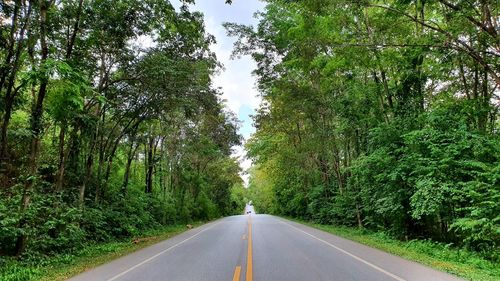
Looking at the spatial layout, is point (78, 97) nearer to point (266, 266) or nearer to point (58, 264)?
point (58, 264)

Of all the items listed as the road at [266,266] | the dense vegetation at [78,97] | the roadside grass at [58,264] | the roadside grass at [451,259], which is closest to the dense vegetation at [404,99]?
the roadside grass at [451,259]

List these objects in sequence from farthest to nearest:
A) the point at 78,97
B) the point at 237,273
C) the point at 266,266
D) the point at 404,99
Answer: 1. the point at 404,99
2. the point at 78,97
3. the point at 266,266
4. the point at 237,273

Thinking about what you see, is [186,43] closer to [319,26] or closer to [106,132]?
[319,26]

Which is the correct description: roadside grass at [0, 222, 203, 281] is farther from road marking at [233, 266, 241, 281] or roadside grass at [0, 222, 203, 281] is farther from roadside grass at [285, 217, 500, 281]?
roadside grass at [285, 217, 500, 281]

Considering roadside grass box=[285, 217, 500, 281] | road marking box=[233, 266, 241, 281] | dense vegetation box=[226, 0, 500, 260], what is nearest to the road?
road marking box=[233, 266, 241, 281]

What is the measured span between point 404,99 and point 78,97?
1299 cm

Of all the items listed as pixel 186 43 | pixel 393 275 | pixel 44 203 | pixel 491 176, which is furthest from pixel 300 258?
pixel 186 43

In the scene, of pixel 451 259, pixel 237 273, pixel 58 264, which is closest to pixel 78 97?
pixel 58 264

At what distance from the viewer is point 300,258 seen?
965 centimetres

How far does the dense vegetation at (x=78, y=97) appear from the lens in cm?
970

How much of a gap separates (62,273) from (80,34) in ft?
28.0

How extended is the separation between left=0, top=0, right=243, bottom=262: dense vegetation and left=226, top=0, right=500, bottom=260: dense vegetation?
15.4 feet

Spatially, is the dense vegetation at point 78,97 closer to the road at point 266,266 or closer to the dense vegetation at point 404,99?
A: the road at point 266,266

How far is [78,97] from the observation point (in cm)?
944
